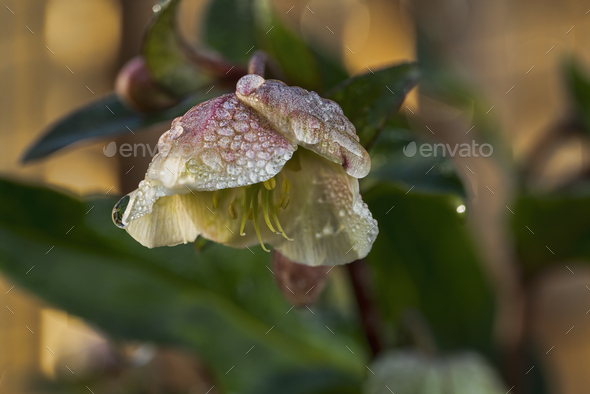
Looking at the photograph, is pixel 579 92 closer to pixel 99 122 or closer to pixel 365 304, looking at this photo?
pixel 365 304

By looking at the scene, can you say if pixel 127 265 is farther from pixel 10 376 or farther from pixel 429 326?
pixel 10 376

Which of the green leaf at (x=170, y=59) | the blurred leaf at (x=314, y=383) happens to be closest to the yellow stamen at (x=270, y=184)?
the green leaf at (x=170, y=59)

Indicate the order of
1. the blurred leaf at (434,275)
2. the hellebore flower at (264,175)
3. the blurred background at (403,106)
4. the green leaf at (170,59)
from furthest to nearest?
1. the blurred background at (403,106)
2. the blurred leaf at (434,275)
3. the green leaf at (170,59)
4. the hellebore flower at (264,175)

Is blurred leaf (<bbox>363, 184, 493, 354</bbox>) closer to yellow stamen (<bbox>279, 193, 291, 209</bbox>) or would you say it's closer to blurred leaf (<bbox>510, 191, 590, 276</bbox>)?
blurred leaf (<bbox>510, 191, 590, 276</bbox>)

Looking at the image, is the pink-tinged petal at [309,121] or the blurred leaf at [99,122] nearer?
the pink-tinged petal at [309,121]

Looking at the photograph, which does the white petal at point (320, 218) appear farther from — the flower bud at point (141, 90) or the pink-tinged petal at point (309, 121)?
the flower bud at point (141, 90)

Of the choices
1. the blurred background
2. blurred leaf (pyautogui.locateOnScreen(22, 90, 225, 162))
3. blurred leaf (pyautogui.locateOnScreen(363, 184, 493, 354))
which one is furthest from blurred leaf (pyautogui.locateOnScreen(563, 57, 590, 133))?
blurred leaf (pyautogui.locateOnScreen(22, 90, 225, 162))
